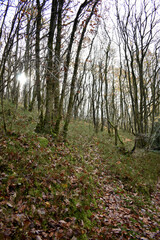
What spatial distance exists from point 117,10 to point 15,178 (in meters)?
14.0

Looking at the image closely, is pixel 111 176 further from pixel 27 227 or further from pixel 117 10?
pixel 117 10

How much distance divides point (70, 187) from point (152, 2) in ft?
44.5

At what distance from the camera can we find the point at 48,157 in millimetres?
5312

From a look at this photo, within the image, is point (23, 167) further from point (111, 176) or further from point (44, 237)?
point (111, 176)

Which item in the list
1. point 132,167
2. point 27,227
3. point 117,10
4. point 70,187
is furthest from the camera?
point 117,10

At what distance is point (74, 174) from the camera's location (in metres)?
5.12

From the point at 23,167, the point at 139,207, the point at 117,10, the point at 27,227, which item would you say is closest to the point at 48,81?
the point at 23,167

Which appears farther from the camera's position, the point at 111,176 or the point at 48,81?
the point at 48,81

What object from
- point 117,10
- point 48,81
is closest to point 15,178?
point 48,81

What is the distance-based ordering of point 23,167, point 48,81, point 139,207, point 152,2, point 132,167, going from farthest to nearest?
point 152,2 → point 132,167 → point 48,81 → point 139,207 → point 23,167

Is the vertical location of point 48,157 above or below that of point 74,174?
above

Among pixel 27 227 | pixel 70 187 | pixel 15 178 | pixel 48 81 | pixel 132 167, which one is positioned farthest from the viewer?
pixel 132 167

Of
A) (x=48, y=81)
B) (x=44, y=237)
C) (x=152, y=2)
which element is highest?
Result: (x=152, y=2)

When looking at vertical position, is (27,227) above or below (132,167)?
above
